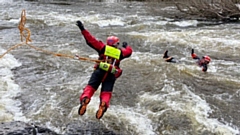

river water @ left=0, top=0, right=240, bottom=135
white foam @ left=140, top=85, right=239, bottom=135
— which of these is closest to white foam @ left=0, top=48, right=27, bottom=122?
river water @ left=0, top=0, right=240, bottom=135

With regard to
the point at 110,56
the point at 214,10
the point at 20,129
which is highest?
the point at 110,56

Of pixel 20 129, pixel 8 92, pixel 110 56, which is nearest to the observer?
pixel 20 129

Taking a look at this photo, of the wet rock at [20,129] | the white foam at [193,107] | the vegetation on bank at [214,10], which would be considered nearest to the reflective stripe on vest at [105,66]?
the wet rock at [20,129]

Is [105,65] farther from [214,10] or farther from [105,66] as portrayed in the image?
[214,10]

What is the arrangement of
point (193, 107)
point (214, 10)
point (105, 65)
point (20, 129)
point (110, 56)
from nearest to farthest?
point (20, 129), point (105, 65), point (110, 56), point (193, 107), point (214, 10)

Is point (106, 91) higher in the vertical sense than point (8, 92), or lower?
higher

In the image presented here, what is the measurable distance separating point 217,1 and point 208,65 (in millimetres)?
9782

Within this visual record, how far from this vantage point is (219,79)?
9.05 metres

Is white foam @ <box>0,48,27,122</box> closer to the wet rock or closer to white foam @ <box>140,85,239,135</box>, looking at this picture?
the wet rock

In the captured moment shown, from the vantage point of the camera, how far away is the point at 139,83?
345 inches

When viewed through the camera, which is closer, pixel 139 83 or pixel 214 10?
pixel 139 83

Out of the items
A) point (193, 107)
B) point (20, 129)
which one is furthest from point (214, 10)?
point (20, 129)

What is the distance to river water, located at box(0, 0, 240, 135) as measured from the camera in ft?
21.1

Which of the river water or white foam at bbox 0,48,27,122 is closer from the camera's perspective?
the river water
